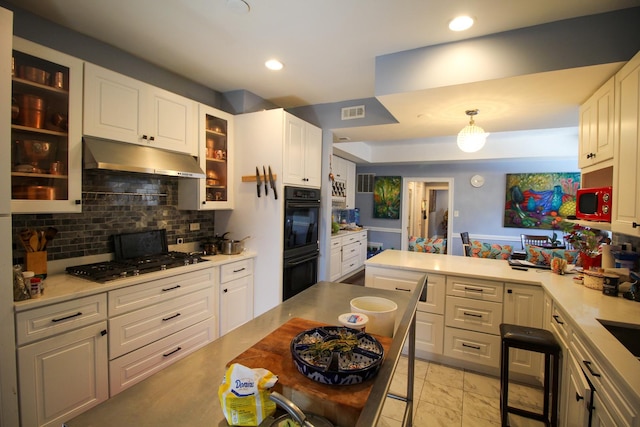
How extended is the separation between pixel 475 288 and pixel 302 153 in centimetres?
213

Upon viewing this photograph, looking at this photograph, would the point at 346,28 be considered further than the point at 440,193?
No

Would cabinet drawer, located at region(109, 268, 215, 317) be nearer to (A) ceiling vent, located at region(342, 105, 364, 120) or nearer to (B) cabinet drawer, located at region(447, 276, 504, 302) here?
(B) cabinet drawer, located at region(447, 276, 504, 302)

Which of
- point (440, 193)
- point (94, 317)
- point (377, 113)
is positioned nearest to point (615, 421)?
point (94, 317)

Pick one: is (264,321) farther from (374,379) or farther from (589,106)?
(589,106)

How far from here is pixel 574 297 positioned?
6.16ft

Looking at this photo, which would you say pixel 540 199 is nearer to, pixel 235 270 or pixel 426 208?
pixel 426 208

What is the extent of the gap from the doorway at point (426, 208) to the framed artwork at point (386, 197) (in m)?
0.15

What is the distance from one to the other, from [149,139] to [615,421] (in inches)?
121

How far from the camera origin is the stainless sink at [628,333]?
147cm

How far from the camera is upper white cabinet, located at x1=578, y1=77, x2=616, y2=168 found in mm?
1854

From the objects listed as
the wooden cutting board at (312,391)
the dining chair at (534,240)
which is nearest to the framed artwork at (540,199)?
the dining chair at (534,240)

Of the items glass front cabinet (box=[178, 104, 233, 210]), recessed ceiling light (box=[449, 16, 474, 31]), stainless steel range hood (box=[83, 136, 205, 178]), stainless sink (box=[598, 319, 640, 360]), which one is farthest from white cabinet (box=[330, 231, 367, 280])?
stainless sink (box=[598, 319, 640, 360])

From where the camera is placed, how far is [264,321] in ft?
3.96

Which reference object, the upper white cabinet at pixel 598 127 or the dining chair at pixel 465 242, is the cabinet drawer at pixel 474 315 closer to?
the upper white cabinet at pixel 598 127
